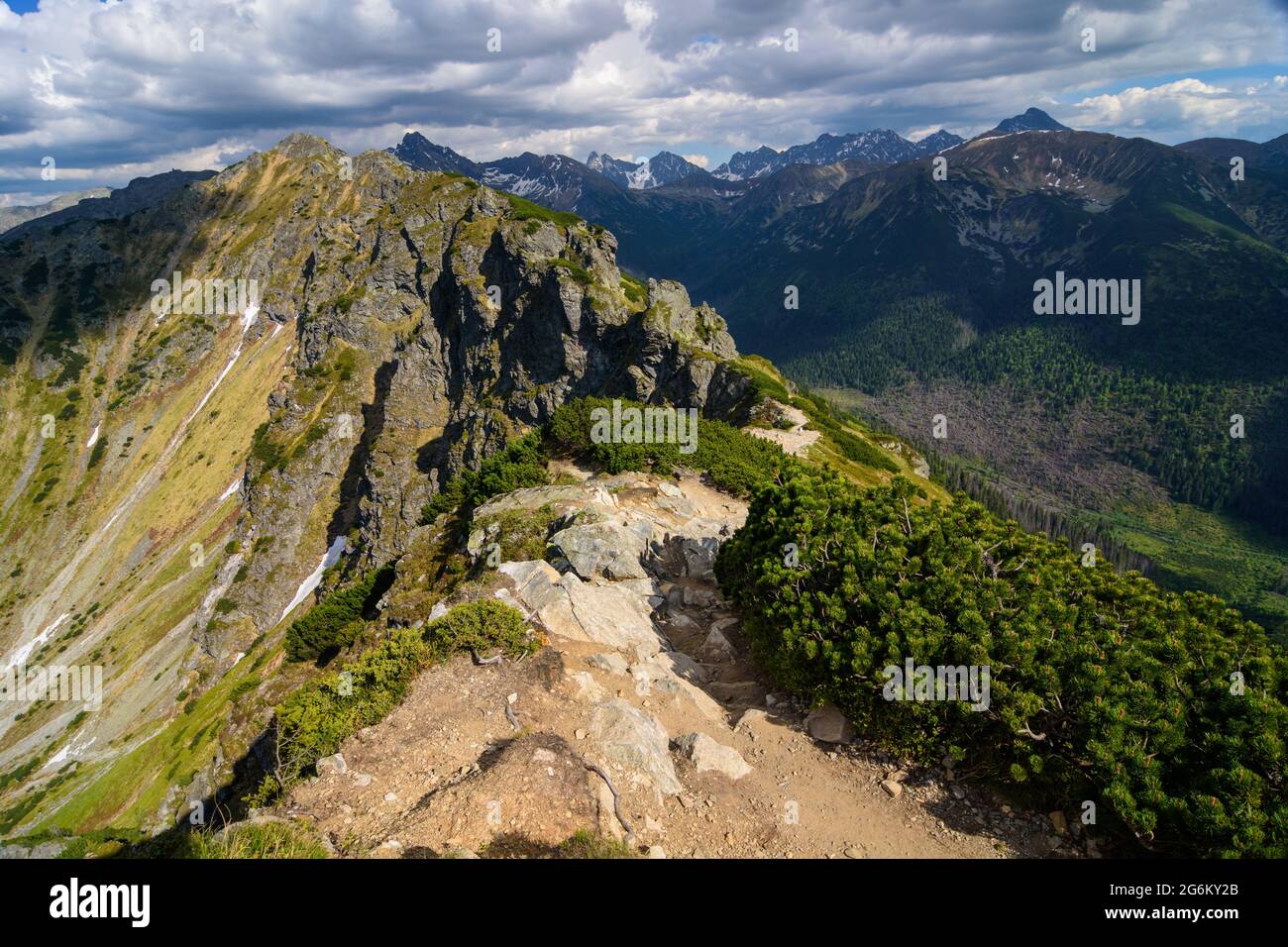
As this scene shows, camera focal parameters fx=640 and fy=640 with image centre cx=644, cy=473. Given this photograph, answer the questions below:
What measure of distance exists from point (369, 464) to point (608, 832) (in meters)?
104

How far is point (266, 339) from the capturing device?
179250 mm

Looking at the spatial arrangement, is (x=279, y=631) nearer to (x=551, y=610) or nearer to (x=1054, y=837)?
(x=551, y=610)

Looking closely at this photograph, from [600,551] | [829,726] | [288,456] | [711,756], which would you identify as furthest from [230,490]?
[829,726]

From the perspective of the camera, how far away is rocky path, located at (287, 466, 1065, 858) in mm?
12148

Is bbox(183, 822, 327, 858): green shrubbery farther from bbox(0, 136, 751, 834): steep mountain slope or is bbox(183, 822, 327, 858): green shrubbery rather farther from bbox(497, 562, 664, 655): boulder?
bbox(0, 136, 751, 834): steep mountain slope

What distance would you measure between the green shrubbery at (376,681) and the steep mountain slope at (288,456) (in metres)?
34.9

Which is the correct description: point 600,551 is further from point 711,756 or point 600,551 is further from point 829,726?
point 829,726

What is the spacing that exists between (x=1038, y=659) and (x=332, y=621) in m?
42.7

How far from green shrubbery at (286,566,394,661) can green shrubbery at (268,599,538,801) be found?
1024 inches

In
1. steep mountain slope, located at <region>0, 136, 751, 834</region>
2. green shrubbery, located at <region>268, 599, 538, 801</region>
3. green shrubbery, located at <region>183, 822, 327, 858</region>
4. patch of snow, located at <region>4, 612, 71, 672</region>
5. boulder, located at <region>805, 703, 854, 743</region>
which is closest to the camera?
green shrubbery, located at <region>183, 822, 327, 858</region>

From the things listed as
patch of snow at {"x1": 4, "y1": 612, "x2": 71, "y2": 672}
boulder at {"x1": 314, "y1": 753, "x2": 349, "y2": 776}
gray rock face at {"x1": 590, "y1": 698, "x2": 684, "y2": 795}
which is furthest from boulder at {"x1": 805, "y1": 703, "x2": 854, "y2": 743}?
patch of snow at {"x1": 4, "y1": 612, "x2": 71, "y2": 672}

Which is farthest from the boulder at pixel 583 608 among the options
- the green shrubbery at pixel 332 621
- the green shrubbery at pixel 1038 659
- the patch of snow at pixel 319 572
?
the patch of snow at pixel 319 572

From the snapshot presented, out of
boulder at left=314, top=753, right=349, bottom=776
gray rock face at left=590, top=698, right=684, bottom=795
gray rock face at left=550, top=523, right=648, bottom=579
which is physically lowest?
gray rock face at left=590, top=698, right=684, bottom=795
